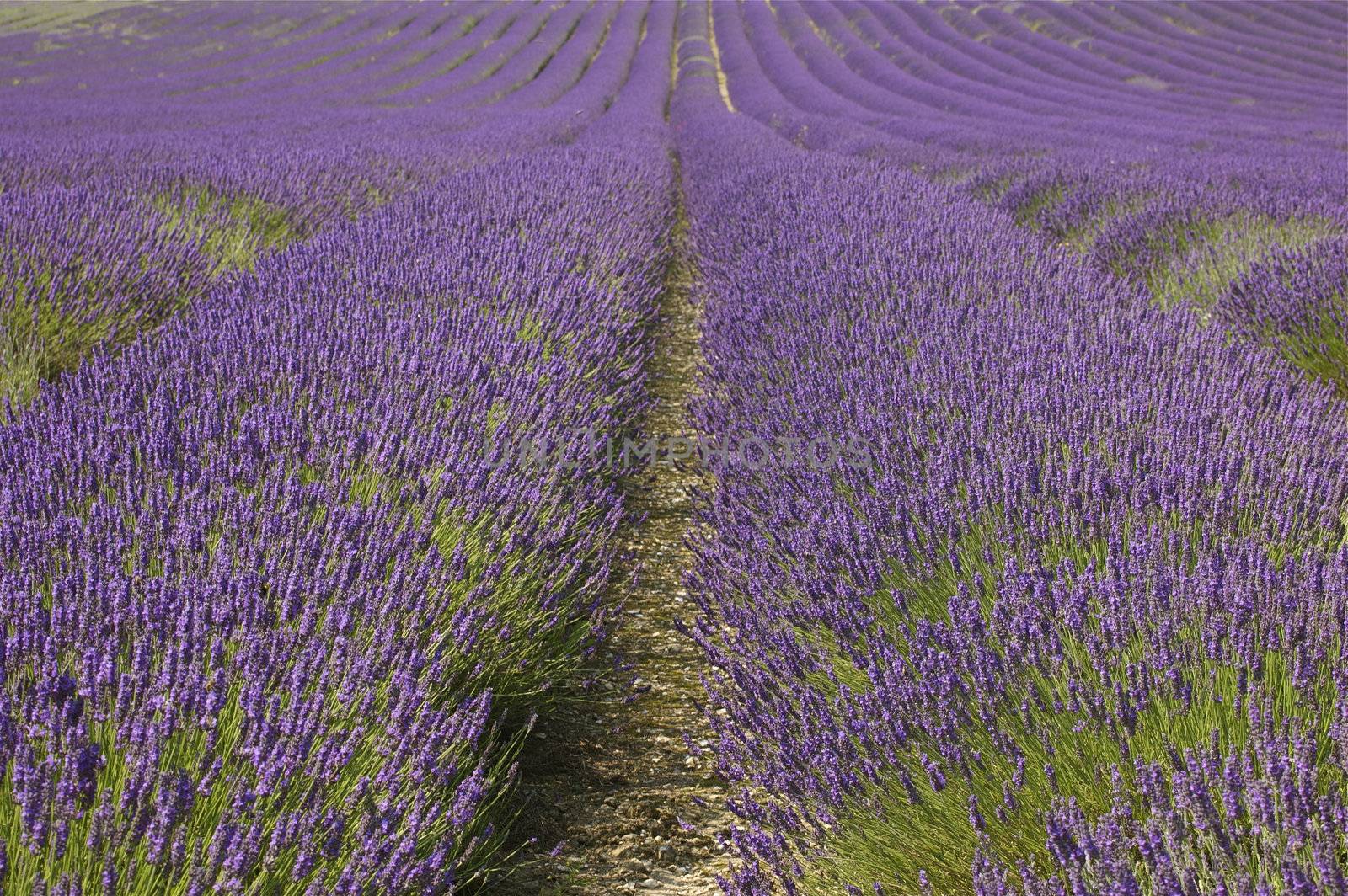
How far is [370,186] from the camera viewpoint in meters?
6.70

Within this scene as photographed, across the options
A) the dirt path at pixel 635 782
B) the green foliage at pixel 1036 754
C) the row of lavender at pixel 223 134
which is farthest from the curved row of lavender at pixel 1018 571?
the row of lavender at pixel 223 134

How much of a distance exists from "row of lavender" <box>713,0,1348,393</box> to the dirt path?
9.64 feet

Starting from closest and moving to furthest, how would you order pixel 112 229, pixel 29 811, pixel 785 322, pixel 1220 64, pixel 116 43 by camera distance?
pixel 29 811, pixel 785 322, pixel 112 229, pixel 1220 64, pixel 116 43

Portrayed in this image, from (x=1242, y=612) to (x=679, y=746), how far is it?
117 cm

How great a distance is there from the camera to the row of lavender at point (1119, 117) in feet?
16.3

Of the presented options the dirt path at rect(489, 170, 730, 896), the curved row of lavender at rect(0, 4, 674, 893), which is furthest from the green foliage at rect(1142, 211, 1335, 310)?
the dirt path at rect(489, 170, 730, 896)

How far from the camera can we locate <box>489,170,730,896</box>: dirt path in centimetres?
175

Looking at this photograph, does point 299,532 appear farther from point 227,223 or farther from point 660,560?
point 227,223

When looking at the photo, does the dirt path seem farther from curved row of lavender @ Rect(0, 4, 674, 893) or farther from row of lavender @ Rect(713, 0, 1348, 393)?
row of lavender @ Rect(713, 0, 1348, 393)

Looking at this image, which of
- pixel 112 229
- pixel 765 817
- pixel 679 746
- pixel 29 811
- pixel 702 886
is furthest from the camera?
pixel 112 229

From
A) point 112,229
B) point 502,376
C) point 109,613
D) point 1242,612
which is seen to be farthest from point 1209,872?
point 112,229

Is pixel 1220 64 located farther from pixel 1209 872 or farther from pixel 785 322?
pixel 1209 872

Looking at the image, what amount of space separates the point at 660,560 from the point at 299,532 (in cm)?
143

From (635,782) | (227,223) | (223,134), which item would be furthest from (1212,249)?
(223,134)
